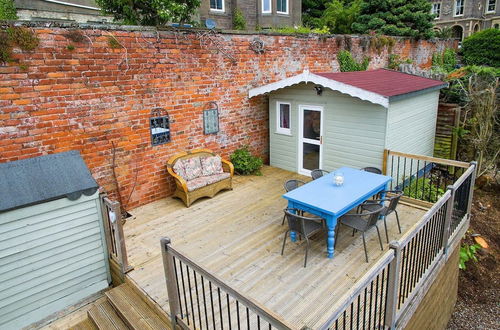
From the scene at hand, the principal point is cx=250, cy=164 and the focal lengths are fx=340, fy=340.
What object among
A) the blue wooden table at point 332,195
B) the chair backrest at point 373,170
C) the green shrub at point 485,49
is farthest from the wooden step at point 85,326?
the green shrub at point 485,49

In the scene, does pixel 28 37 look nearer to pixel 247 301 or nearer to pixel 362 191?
pixel 247 301

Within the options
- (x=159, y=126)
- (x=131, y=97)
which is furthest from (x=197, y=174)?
(x=131, y=97)

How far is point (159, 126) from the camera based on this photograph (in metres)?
7.03

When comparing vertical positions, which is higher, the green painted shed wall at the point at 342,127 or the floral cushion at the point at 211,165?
the green painted shed wall at the point at 342,127

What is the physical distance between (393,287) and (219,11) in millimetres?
20018

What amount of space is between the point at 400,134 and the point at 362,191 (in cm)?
271

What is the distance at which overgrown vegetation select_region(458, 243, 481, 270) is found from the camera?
742cm

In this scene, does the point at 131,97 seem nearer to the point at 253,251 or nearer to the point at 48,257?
the point at 48,257

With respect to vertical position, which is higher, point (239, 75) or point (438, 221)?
point (239, 75)

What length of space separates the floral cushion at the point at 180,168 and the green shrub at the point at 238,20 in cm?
1498

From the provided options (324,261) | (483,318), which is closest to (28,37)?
(324,261)

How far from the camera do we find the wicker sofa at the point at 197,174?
22.4 feet

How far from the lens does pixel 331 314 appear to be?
95.1 inches

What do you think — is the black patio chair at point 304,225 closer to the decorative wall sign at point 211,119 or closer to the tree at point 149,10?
the decorative wall sign at point 211,119
